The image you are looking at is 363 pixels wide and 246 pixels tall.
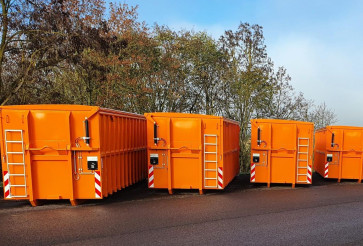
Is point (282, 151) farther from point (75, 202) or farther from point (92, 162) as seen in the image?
point (75, 202)

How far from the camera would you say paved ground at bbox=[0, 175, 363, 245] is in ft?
16.5

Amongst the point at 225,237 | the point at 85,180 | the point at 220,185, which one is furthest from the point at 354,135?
the point at 85,180

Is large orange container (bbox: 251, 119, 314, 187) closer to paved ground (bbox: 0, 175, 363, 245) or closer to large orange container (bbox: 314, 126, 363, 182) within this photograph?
paved ground (bbox: 0, 175, 363, 245)

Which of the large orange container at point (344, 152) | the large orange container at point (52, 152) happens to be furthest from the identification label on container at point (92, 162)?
the large orange container at point (344, 152)

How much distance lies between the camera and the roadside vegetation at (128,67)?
37.5ft

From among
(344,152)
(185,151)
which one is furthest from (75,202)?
(344,152)

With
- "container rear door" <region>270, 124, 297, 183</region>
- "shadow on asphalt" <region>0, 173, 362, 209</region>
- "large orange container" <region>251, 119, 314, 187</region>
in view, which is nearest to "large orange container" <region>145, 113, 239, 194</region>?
"shadow on asphalt" <region>0, 173, 362, 209</region>

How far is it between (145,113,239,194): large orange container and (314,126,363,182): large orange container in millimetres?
5743

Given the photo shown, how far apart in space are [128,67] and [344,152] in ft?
39.9

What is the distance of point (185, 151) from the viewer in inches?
336

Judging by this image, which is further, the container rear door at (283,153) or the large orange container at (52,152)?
the container rear door at (283,153)

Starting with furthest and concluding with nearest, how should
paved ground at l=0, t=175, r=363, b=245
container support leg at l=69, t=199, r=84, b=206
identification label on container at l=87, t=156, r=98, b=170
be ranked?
container support leg at l=69, t=199, r=84, b=206 < identification label on container at l=87, t=156, r=98, b=170 < paved ground at l=0, t=175, r=363, b=245

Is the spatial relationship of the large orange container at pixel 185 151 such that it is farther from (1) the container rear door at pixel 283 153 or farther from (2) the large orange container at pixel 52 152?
(1) the container rear door at pixel 283 153

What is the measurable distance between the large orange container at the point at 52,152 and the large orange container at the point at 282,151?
5.75 m
